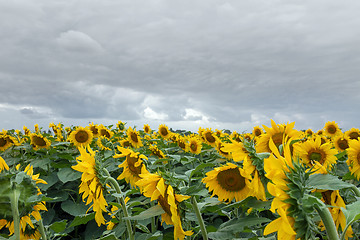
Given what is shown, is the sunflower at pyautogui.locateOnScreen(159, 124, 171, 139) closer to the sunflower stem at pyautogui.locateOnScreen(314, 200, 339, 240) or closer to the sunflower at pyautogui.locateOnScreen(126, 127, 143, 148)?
the sunflower at pyautogui.locateOnScreen(126, 127, 143, 148)

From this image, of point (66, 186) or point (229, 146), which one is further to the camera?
point (66, 186)

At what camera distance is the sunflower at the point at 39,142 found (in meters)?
7.23

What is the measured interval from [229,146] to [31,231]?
1.60 m

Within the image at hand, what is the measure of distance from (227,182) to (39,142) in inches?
237

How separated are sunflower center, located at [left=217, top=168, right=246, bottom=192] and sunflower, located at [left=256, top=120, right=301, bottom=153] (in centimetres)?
101

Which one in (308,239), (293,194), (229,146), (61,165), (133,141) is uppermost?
(133,141)

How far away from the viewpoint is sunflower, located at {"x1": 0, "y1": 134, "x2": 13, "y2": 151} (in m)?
8.18

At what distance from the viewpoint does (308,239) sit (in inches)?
46.0

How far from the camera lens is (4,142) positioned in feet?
26.9

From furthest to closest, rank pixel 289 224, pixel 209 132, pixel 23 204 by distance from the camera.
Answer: pixel 209 132, pixel 23 204, pixel 289 224

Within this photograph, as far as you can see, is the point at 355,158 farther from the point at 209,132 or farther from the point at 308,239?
the point at 209,132

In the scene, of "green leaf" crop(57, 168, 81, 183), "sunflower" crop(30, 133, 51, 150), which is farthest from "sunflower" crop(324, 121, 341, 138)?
"sunflower" crop(30, 133, 51, 150)

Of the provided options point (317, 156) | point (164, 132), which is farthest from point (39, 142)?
point (317, 156)

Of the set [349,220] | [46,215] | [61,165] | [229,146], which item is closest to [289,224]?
[349,220]
